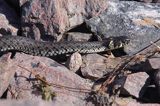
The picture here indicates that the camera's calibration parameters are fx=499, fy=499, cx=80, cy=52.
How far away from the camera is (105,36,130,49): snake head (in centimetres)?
874

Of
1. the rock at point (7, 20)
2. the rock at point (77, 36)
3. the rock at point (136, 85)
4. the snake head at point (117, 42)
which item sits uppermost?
the rock at point (7, 20)

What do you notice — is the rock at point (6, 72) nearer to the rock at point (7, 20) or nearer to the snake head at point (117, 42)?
the rock at point (7, 20)

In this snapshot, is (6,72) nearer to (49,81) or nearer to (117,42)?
(49,81)

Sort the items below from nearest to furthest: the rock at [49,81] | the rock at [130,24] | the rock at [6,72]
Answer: the rock at [6,72] < the rock at [49,81] < the rock at [130,24]

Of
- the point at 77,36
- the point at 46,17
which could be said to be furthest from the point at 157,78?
the point at 46,17

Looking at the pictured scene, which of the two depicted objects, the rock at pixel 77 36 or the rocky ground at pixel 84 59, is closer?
the rocky ground at pixel 84 59

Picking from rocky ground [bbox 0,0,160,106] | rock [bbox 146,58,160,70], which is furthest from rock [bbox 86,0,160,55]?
rock [bbox 146,58,160,70]

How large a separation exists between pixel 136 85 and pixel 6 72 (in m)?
1.92

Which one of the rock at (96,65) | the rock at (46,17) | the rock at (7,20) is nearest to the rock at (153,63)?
the rock at (96,65)

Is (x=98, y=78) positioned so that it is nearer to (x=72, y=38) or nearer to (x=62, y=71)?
(x=62, y=71)

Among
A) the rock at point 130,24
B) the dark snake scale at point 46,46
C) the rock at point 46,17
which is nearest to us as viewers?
the dark snake scale at point 46,46

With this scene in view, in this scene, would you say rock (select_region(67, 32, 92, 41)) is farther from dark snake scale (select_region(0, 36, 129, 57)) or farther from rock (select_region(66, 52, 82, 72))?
rock (select_region(66, 52, 82, 72))

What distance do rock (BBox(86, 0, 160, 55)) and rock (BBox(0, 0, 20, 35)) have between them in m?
1.31

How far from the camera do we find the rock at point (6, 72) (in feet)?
22.9
